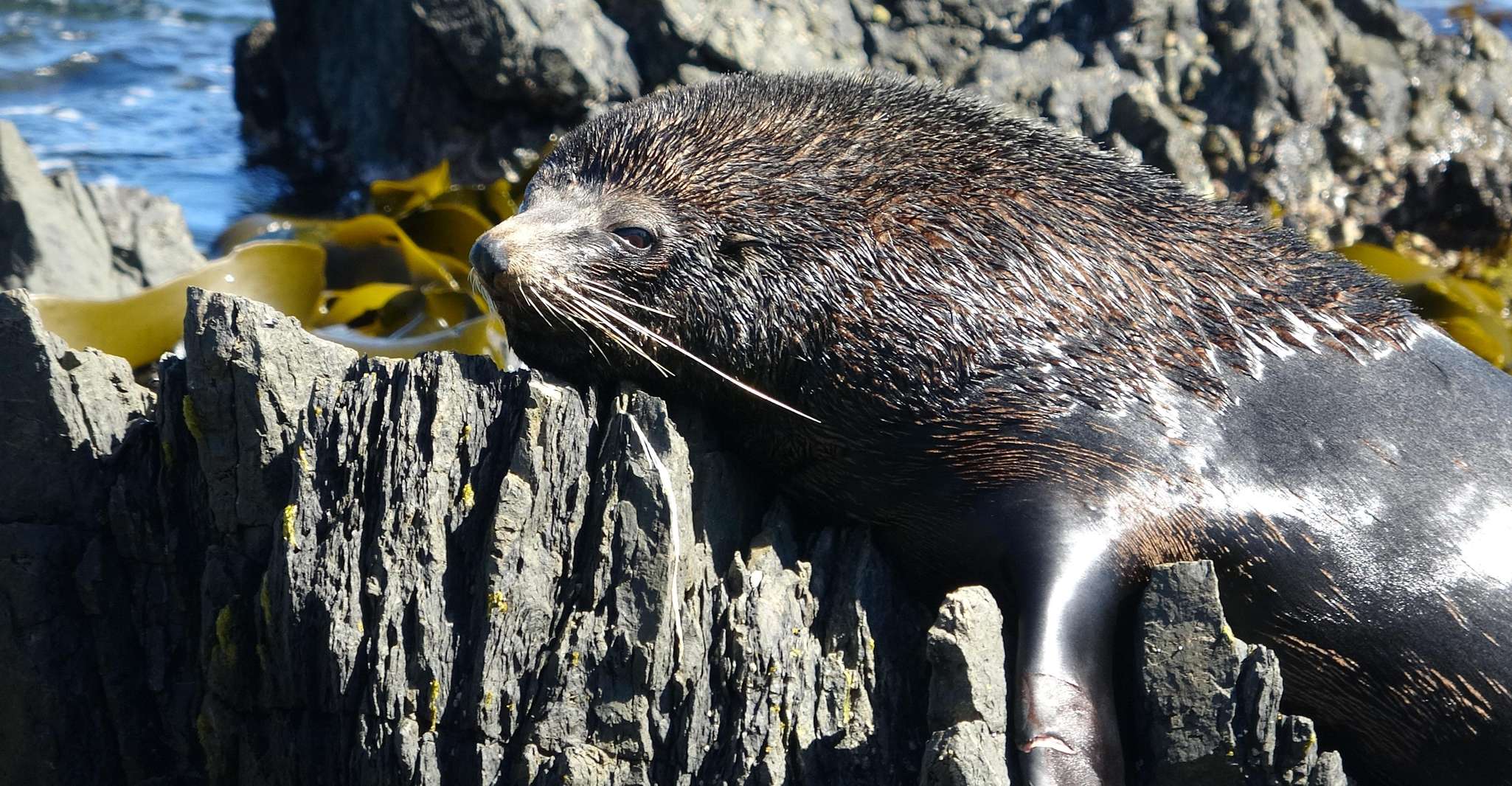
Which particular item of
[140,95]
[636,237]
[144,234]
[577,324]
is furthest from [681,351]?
[140,95]

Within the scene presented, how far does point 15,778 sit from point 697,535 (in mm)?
1967

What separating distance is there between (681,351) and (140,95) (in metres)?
11.7

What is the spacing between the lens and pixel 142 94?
14.3 metres

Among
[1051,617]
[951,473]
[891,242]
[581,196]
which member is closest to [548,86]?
[581,196]

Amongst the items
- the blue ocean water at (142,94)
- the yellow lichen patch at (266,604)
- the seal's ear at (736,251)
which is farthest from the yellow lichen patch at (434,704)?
the blue ocean water at (142,94)

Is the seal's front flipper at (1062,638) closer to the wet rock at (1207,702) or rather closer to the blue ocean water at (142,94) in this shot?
the wet rock at (1207,702)

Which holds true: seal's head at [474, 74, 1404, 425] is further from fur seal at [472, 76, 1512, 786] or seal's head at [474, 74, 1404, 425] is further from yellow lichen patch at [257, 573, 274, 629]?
yellow lichen patch at [257, 573, 274, 629]

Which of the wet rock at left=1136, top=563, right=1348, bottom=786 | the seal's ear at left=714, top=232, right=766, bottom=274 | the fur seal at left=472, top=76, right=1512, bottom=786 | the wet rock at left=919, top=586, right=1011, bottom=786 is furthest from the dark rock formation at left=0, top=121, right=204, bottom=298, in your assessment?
the wet rock at left=1136, top=563, right=1348, bottom=786

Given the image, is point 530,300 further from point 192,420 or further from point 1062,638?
point 1062,638

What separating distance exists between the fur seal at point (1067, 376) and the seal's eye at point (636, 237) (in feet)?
0.05

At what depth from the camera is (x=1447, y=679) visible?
4.20 metres

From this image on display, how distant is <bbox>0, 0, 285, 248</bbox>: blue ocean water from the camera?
11.1m

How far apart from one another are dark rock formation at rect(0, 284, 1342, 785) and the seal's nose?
1.87 ft

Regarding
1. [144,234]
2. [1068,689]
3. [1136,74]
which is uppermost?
[1068,689]
